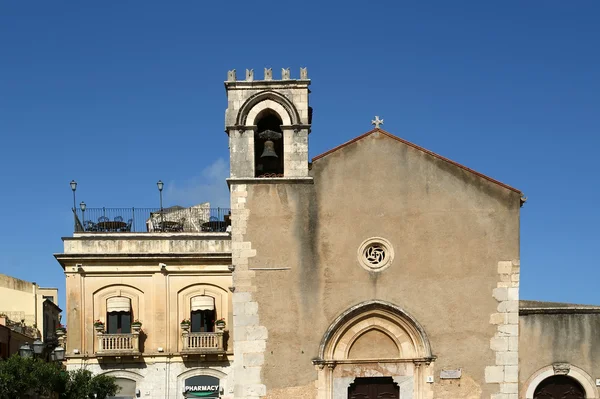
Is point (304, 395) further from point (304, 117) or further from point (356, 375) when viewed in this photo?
point (304, 117)

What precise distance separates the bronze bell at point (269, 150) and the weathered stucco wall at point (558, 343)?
7.64 meters

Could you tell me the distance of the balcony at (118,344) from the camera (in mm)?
36156

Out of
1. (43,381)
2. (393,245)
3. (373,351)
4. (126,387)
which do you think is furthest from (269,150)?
(126,387)

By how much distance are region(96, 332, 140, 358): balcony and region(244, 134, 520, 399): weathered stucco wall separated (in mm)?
14618

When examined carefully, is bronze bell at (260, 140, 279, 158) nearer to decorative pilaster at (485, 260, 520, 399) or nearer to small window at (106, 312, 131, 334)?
decorative pilaster at (485, 260, 520, 399)

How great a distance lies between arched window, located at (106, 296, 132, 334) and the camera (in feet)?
121

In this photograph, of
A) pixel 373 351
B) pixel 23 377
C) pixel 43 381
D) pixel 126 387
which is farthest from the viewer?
pixel 126 387

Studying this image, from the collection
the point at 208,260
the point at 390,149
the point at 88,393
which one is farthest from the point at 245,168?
the point at 208,260

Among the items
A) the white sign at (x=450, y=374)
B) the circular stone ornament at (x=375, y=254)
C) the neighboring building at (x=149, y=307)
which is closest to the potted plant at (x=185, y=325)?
the neighboring building at (x=149, y=307)

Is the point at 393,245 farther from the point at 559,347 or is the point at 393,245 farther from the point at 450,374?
the point at 559,347

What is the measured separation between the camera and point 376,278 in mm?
23281

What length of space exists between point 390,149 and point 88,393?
13639 millimetres

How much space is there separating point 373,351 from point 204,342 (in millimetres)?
14860

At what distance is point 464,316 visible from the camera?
910 inches
